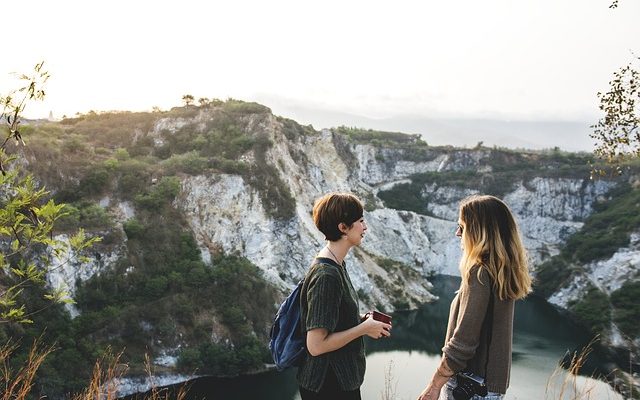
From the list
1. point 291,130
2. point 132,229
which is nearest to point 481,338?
point 132,229

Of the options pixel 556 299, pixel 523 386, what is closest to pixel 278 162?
pixel 523 386

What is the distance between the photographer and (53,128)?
45844mm

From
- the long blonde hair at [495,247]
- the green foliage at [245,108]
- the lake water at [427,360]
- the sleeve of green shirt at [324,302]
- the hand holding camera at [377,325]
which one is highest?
the green foliage at [245,108]

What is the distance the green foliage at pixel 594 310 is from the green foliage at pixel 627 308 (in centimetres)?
76

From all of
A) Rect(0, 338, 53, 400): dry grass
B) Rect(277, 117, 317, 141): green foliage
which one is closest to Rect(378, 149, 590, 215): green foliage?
Rect(277, 117, 317, 141): green foliage

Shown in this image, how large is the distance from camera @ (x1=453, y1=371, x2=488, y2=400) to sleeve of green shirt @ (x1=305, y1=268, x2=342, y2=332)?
936 mm

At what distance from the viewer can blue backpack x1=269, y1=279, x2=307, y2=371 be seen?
11.5 ft

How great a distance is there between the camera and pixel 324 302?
10.8ft

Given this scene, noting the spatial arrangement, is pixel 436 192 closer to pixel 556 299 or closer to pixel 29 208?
pixel 556 299

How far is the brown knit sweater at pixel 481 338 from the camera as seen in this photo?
3.38m

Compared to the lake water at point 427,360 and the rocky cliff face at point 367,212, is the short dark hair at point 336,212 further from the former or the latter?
the rocky cliff face at point 367,212

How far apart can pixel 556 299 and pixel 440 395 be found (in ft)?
210

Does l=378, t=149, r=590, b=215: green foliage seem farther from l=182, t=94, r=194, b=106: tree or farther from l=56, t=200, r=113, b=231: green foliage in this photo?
l=56, t=200, r=113, b=231: green foliage

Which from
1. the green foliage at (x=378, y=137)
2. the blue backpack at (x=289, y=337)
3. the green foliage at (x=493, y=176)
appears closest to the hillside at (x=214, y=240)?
the green foliage at (x=493, y=176)
